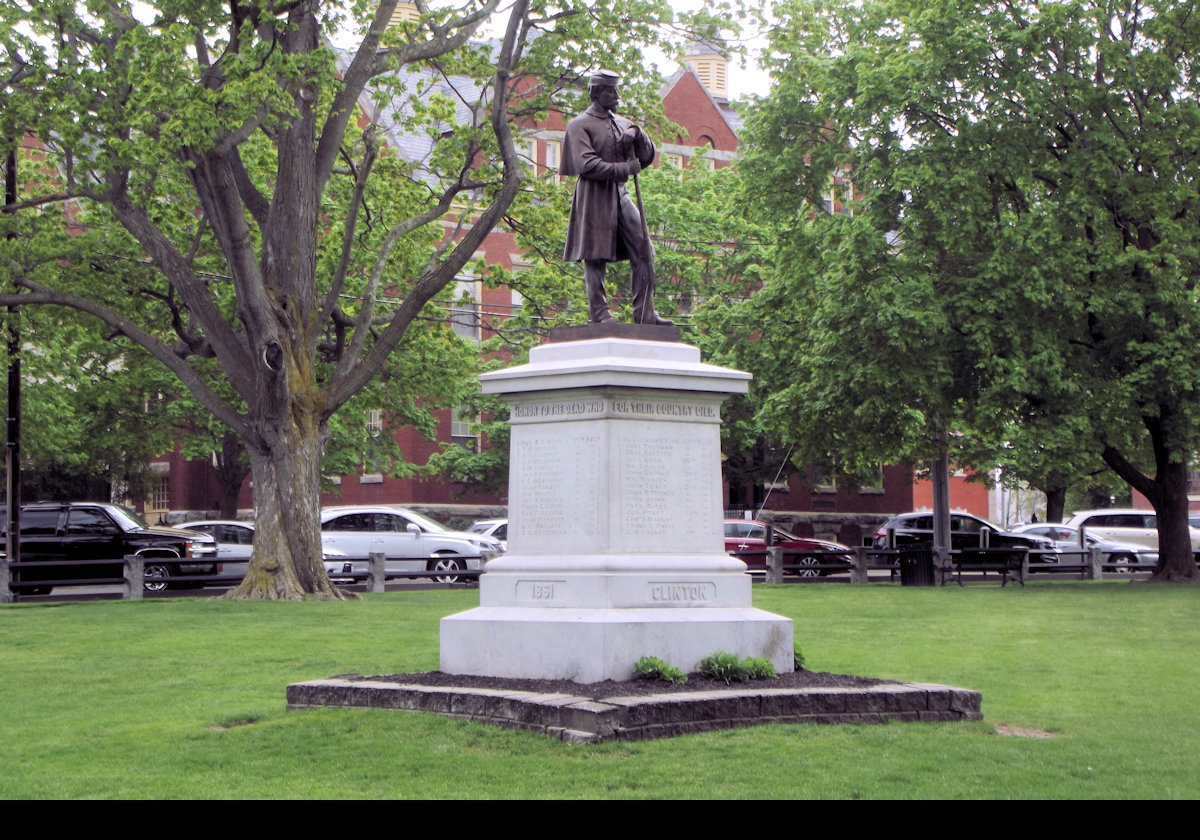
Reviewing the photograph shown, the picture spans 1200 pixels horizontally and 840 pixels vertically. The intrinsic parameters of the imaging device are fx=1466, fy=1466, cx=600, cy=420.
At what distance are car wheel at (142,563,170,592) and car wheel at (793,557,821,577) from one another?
1409 cm

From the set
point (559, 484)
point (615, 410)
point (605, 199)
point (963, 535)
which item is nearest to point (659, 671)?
point (559, 484)

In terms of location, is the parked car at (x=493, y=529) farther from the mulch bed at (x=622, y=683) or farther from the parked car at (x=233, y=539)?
the mulch bed at (x=622, y=683)

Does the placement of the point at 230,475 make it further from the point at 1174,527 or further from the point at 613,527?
the point at 613,527

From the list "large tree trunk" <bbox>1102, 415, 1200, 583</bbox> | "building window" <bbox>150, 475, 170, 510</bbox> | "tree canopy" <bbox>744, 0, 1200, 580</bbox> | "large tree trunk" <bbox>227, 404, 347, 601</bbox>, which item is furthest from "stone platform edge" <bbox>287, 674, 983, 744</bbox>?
"building window" <bbox>150, 475, 170, 510</bbox>

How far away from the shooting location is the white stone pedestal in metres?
10.1

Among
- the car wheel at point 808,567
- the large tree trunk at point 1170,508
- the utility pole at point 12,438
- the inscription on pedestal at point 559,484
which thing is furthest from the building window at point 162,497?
the inscription on pedestal at point 559,484

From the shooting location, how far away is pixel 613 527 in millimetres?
10305

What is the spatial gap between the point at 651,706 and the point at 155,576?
70.0 ft

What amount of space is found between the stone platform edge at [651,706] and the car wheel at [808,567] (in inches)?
944

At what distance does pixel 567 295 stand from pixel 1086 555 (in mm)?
16565

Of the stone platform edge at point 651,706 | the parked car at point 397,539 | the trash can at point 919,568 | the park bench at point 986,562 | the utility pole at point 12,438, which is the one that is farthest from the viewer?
the parked car at point 397,539

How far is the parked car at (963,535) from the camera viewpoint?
42.0 m

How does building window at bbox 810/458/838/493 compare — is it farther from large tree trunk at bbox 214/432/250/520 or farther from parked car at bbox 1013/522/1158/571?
large tree trunk at bbox 214/432/250/520
